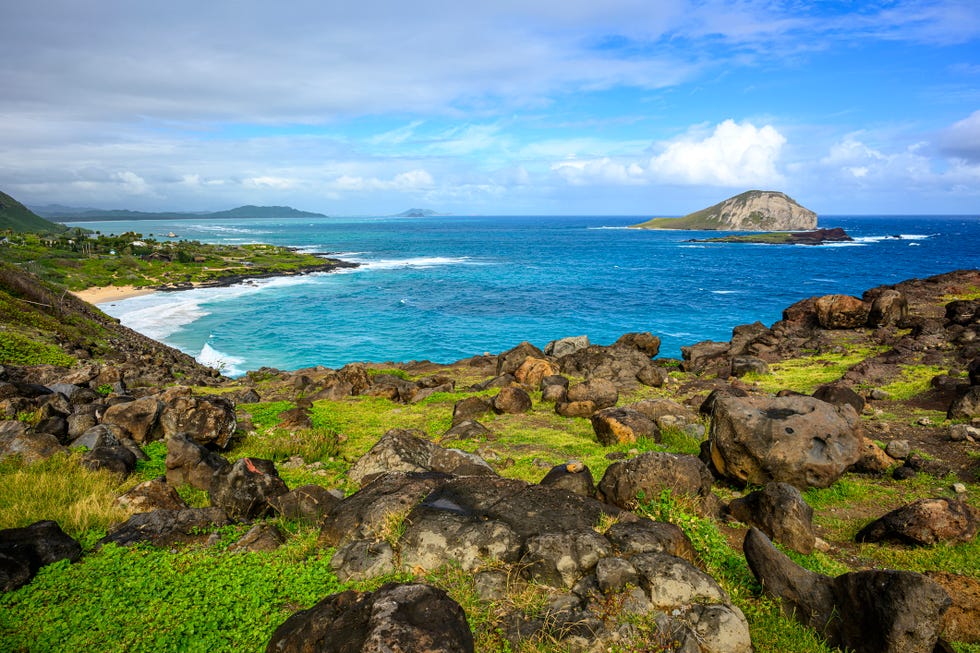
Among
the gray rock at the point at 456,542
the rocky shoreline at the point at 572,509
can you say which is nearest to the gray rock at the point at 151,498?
the rocky shoreline at the point at 572,509

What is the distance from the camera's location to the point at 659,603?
21.2 ft

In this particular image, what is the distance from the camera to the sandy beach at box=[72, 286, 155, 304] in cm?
6172

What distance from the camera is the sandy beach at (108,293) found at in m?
61.7

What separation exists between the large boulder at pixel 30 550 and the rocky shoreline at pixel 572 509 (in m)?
0.02

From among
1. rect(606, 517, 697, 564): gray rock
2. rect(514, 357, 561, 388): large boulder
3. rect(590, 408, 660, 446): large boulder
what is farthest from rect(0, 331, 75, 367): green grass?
rect(606, 517, 697, 564): gray rock

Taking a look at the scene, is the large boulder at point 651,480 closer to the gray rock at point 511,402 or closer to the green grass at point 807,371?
the gray rock at point 511,402

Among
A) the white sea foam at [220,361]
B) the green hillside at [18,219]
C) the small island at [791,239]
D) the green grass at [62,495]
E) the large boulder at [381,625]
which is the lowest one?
the white sea foam at [220,361]

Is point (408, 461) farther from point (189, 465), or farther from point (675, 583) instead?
point (675, 583)

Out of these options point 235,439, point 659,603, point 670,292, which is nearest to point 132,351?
point 235,439

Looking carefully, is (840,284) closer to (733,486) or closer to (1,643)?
(733,486)

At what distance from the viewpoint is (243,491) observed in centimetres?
959

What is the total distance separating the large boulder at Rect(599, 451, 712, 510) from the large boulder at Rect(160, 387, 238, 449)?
9.93 metres

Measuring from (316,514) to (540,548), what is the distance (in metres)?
4.26

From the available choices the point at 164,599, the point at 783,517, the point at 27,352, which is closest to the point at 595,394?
the point at 783,517
